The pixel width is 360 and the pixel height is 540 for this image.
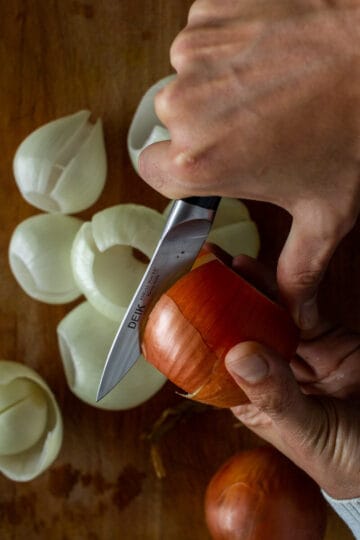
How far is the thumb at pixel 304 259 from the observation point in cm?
85

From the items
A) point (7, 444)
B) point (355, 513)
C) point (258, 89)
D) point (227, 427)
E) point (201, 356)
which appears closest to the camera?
point (258, 89)

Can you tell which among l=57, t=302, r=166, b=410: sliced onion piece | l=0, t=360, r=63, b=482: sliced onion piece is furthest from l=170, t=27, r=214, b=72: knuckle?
l=0, t=360, r=63, b=482: sliced onion piece

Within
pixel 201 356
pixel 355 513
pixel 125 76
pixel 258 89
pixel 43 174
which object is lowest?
pixel 355 513

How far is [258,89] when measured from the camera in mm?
767

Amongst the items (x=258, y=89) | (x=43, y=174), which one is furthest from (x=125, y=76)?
(x=258, y=89)

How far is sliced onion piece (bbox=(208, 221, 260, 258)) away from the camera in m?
1.23

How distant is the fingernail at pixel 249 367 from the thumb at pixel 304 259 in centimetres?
13

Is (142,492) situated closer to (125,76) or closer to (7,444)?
(7,444)

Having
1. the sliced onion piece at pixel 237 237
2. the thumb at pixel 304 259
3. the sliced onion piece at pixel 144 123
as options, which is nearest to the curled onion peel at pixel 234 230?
the sliced onion piece at pixel 237 237

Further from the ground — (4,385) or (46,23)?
(46,23)

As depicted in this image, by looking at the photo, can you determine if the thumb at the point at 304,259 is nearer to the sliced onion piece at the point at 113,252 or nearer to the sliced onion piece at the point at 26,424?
the sliced onion piece at the point at 113,252

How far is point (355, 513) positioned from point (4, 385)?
24.8 inches

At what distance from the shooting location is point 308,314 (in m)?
1.06

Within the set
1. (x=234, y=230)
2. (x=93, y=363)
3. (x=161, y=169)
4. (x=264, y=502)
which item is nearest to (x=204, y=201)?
(x=161, y=169)
